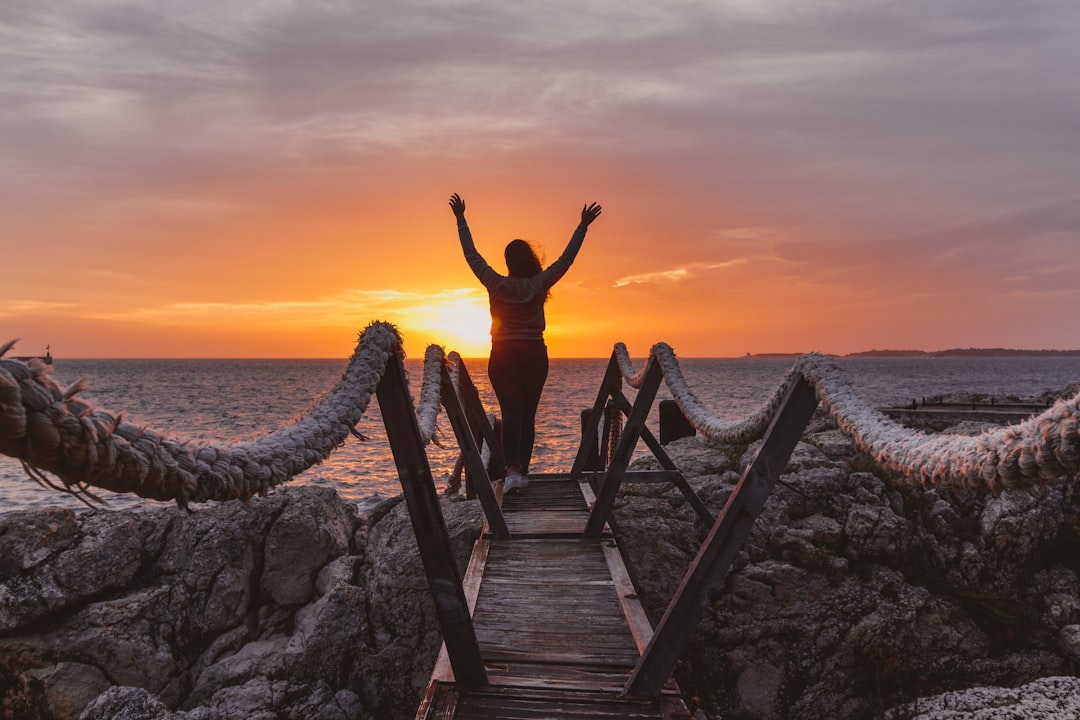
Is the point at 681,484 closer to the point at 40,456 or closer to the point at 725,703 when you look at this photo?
the point at 725,703

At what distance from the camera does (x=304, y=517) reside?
29.1 ft

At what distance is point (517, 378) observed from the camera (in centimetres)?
780

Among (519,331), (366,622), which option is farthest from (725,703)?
(519,331)

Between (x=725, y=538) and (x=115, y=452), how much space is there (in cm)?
296

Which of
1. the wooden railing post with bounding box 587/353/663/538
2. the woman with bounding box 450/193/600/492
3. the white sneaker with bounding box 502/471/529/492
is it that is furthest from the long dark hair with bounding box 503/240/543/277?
the white sneaker with bounding box 502/471/529/492

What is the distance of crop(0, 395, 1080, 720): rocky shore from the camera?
7.09 m

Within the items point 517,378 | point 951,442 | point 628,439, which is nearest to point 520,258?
point 517,378

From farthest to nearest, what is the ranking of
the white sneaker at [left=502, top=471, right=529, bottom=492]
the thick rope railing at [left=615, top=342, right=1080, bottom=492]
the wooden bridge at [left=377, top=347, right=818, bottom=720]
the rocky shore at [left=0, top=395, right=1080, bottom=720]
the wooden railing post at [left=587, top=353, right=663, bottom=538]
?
the white sneaker at [left=502, top=471, right=529, bottom=492]
the rocky shore at [left=0, top=395, right=1080, bottom=720]
the wooden railing post at [left=587, top=353, right=663, bottom=538]
the wooden bridge at [left=377, top=347, right=818, bottom=720]
the thick rope railing at [left=615, top=342, right=1080, bottom=492]

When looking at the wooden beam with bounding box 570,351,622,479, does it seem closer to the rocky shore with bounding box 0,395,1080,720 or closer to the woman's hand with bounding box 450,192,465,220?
the rocky shore with bounding box 0,395,1080,720

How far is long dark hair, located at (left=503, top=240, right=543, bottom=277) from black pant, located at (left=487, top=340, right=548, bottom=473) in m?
0.82

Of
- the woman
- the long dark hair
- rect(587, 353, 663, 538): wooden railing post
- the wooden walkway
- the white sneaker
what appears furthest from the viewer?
the white sneaker

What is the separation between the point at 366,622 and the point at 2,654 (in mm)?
4143

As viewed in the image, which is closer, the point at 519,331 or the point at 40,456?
the point at 40,456

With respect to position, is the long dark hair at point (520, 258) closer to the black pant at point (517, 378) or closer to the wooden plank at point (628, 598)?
the black pant at point (517, 378)
